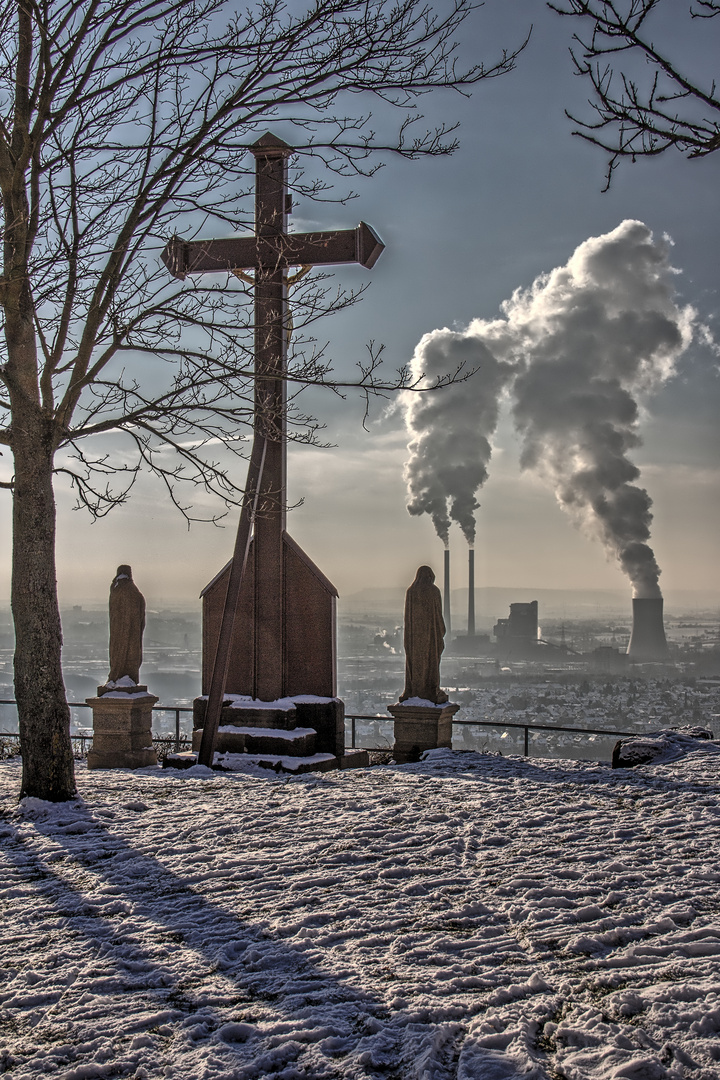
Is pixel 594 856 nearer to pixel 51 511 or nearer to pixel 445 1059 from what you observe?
pixel 445 1059

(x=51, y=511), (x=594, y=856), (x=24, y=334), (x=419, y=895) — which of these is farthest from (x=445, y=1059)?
(x=24, y=334)

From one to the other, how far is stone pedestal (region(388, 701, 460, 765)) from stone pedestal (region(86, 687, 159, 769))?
9.56 ft

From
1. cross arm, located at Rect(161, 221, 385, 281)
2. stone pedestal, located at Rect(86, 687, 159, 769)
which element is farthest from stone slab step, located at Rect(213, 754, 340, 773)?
cross arm, located at Rect(161, 221, 385, 281)

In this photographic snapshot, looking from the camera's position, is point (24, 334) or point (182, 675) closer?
point (24, 334)

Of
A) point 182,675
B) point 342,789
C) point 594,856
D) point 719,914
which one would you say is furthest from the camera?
point 182,675

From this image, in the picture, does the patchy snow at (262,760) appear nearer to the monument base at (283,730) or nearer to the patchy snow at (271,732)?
the monument base at (283,730)

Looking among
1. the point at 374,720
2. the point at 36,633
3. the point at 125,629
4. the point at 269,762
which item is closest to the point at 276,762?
the point at 269,762

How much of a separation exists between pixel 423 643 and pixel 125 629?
11.4ft

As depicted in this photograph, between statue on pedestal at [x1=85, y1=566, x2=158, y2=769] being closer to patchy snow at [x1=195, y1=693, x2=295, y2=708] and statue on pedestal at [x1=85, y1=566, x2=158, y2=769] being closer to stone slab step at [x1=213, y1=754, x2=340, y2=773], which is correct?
patchy snow at [x1=195, y1=693, x2=295, y2=708]

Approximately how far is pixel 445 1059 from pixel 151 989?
118 centimetres

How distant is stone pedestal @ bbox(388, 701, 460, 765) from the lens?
8.62 m

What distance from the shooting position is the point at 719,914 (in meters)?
3.53

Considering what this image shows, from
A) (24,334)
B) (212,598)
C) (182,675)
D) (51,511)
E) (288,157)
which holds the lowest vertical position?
(182,675)

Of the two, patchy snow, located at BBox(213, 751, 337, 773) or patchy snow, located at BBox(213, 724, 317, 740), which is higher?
patchy snow, located at BBox(213, 724, 317, 740)
